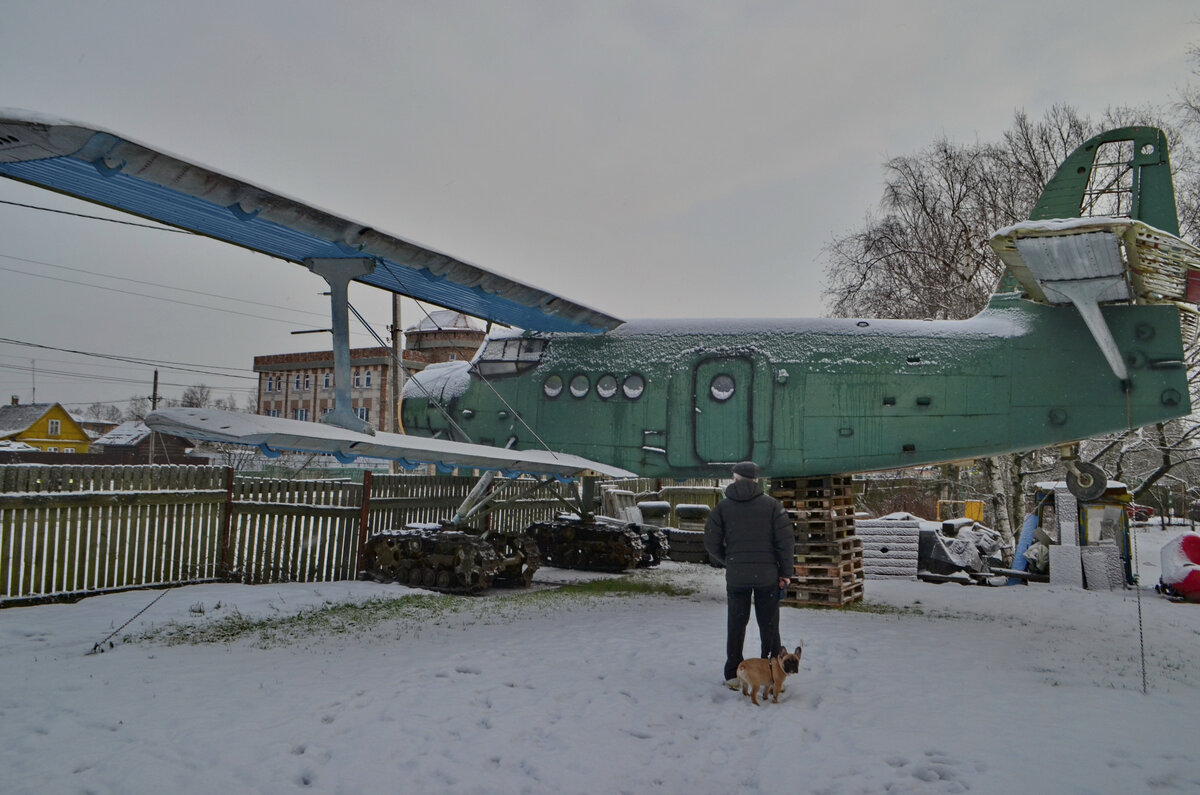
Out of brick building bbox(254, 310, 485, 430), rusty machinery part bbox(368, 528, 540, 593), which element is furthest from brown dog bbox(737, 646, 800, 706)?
brick building bbox(254, 310, 485, 430)

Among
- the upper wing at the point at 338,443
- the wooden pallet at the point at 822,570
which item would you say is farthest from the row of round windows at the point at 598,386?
the wooden pallet at the point at 822,570

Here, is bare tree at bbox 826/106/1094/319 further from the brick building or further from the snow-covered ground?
the brick building

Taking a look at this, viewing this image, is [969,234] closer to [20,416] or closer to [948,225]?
[948,225]

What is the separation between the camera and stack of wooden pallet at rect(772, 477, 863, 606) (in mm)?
10281

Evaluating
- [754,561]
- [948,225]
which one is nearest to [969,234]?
[948,225]

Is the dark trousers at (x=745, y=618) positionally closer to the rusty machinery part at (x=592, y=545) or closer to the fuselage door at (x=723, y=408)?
the fuselage door at (x=723, y=408)

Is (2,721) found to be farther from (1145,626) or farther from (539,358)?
(1145,626)

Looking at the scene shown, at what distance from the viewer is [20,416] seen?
62.4 m

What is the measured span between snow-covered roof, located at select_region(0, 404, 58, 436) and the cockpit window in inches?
2508

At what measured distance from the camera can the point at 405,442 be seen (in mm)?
8164

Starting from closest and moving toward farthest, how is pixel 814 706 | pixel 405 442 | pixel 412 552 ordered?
pixel 814 706 < pixel 405 442 < pixel 412 552

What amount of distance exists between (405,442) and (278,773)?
416cm

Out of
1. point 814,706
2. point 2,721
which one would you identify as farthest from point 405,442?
point 814,706

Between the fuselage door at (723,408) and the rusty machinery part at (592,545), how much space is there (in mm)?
4590
